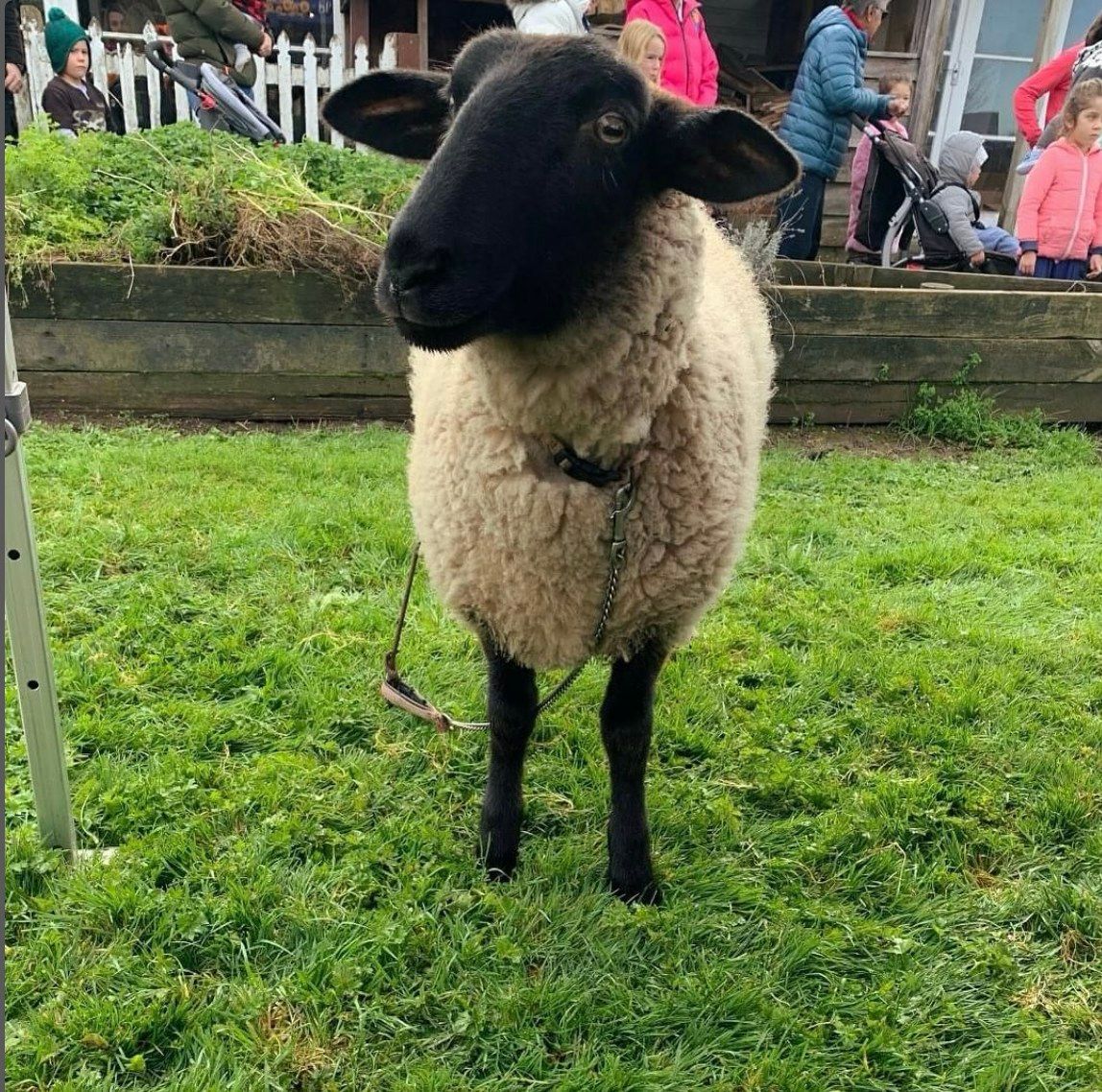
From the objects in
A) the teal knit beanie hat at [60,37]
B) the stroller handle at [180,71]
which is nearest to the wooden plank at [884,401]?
the stroller handle at [180,71]

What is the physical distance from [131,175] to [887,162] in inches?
216

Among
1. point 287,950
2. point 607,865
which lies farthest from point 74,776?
point 607,865

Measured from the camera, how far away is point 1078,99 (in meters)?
6.54

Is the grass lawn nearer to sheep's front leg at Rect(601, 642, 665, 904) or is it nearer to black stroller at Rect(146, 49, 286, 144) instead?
sheep's front leg at Rect(601, 642, 665, 904)

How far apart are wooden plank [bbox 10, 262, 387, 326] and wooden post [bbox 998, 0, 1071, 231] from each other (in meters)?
8.20

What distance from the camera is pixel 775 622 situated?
134 inches

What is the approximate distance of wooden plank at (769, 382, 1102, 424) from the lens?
5.74 metres

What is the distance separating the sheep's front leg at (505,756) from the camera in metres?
2.26

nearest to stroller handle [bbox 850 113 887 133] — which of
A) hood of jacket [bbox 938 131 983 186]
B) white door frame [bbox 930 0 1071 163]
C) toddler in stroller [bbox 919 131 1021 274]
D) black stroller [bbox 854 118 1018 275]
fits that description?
black stroller [bbox 854 118 1018 275]

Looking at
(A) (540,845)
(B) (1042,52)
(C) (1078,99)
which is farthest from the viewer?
(B) (1042,52)

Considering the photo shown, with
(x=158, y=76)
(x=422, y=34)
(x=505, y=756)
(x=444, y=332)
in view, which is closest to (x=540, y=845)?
(x=505, y=756)

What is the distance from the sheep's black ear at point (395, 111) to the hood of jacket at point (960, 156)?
7.00m

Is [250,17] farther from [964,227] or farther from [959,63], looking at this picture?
[959,63]

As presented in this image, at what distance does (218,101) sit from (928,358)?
5.44 meters
